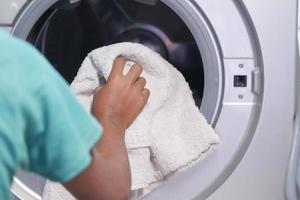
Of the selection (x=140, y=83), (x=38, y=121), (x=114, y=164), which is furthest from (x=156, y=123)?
(x=38, y=121)

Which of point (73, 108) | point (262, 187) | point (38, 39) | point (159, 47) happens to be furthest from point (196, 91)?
point (73, 108)

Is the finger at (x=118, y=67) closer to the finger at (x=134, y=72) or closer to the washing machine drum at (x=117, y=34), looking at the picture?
the finger at (x=134, y=72)

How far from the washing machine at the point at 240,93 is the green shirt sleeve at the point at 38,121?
458 mm

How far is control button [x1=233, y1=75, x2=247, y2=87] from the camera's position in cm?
89

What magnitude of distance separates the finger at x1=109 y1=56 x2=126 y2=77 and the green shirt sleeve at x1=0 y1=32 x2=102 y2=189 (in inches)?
15.9

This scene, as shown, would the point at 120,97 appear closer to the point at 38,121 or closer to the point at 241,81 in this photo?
the point at 241,81

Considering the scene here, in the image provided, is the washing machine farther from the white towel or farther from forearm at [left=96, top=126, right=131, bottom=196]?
forearm at [left=96, top=126, right=131, bottom=196]

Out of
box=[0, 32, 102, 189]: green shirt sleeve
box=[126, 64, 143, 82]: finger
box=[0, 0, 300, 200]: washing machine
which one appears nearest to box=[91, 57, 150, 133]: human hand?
box=[126, 64, 143, 82]: finger

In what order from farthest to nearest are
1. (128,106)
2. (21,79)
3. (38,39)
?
(38,39)
(128,106)
(21,79)

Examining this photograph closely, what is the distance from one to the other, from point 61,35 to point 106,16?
4.2 inches

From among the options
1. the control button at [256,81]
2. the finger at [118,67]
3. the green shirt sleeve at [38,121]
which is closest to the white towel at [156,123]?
the finger at [118,67]

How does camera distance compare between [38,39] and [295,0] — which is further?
[38,39]

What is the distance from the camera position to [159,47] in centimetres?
106

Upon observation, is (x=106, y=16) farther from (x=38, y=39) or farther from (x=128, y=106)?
(x=128, y=106)
